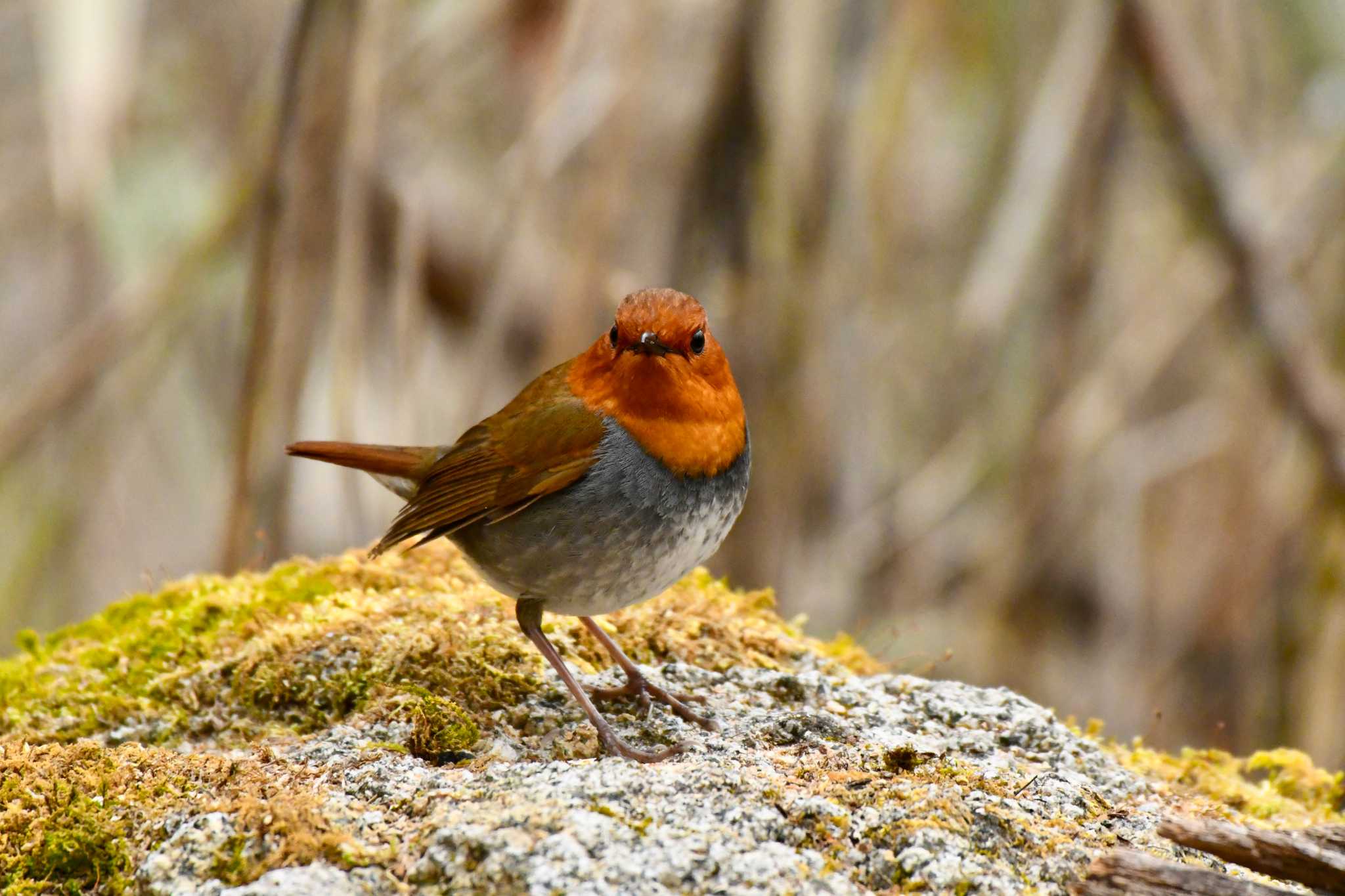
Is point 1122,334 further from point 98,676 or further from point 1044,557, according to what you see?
point 98,676

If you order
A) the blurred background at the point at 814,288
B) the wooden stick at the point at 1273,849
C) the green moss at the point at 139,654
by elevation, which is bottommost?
the green moss at the point at 139,654

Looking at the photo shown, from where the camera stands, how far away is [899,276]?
5199mm

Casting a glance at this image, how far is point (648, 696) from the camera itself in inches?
108

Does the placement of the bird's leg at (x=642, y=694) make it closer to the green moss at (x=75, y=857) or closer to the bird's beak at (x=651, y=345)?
the bird's beak at (x=651, y=345)

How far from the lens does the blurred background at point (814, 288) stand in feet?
13.3

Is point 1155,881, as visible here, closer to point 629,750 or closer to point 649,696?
point 629,750

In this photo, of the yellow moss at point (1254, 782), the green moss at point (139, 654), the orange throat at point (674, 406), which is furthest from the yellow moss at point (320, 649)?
the yellow moss at point (1254, 782)

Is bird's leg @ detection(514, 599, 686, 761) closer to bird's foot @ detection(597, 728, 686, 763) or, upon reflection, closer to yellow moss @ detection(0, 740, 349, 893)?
bird's foot @ detection(597, 728, 686, 763)

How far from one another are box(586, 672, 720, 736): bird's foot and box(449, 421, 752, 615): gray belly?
16 cm

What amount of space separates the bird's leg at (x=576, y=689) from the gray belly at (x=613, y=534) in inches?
1.9

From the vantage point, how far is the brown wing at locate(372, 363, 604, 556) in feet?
9.30

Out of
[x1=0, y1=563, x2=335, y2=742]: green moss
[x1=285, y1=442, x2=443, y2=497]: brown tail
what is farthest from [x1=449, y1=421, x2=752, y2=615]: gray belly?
[x1=0, y1=563, x2=335, y2=742]: green moss

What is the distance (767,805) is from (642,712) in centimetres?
69

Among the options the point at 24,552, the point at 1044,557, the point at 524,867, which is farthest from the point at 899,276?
the point at 524,867
